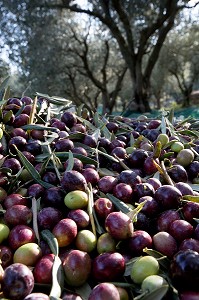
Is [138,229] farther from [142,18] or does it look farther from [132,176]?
[142,18]

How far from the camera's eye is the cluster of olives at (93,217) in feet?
3.77

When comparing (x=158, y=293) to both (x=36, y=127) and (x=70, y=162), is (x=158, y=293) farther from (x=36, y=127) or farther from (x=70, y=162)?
(x=36, y=127)

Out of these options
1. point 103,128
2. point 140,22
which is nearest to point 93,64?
point 140,22

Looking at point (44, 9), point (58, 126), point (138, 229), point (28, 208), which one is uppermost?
point (44, 9)

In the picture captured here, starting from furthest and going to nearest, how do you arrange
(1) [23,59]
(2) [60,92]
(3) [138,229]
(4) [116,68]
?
(4) [116,68] < (2) [60,92] < (1) [23,59] < (3) [138,229]

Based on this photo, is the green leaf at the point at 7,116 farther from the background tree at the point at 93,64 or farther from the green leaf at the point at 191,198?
the background tree at the point at 93,64

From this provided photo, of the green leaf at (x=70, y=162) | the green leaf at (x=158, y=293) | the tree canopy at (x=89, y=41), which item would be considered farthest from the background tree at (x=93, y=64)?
the green leaf at (x=158, y=293)

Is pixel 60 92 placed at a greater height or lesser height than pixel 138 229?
greater

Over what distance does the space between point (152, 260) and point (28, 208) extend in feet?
1.94

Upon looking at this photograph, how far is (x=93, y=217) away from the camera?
1483mm

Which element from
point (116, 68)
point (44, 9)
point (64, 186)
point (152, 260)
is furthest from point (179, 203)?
point (116, 68)

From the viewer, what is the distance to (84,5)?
1656 centimetres

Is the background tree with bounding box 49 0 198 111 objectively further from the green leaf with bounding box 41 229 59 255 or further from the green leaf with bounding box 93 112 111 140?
the green leaf with bounding box 41 229 59 255

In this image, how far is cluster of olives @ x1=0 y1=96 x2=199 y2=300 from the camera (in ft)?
3.77
